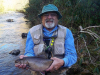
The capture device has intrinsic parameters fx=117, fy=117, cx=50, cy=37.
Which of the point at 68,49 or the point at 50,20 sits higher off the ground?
the point at 50,20

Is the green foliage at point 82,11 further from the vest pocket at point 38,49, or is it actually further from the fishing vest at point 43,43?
the vest pocket at point 38,49

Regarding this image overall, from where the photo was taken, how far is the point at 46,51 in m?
2.34

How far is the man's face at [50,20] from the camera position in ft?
7.89

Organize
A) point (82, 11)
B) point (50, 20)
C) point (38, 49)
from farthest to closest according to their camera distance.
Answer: point (82, 11), point (50, 20), point (38, 49)

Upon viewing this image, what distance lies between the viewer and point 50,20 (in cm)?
240

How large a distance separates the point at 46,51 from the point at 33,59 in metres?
0.36

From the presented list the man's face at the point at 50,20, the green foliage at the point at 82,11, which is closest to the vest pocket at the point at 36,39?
the man's face at the point at 50,20

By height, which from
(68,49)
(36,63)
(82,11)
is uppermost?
(82,11)

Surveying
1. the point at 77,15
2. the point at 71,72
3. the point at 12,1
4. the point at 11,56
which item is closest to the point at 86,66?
the point at 71,72

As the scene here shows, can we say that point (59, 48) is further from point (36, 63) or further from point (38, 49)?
point (36, 63)

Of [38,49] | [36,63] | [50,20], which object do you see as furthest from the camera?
[50,20]

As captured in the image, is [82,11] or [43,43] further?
[82,11]

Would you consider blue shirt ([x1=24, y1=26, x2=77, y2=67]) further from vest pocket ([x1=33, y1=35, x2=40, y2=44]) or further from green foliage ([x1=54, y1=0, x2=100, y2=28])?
green foliage ([x1=54, y1=0, x2=100, y2=28])

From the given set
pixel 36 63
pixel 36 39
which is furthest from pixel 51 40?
pixel 36 63
